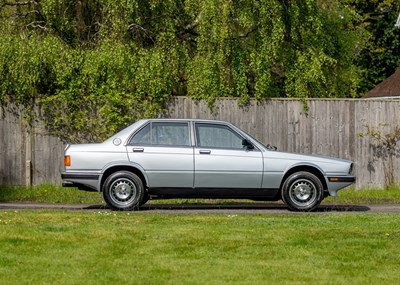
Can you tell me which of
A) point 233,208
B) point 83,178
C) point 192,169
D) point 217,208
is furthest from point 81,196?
point 192,169

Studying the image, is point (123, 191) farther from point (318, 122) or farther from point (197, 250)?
point (318, 122)

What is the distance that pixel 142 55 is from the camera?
829 inches

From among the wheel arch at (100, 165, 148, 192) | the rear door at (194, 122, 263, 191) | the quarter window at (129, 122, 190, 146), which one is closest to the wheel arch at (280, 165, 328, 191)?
the rear door at (194, 122, 263, 191)

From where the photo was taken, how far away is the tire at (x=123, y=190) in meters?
16.4

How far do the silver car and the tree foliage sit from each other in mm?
4311

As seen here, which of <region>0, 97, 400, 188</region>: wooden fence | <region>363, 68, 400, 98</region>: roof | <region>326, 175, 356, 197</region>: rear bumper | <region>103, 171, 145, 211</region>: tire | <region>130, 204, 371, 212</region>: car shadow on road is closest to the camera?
<region>103, 171, 145, 211</region>: tire

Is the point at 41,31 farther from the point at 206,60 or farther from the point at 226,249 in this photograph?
the point at 226,249

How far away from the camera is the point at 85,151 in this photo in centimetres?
1647

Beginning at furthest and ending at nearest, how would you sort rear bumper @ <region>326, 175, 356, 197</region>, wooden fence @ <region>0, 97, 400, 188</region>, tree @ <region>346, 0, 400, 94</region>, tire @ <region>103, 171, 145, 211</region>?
tree @ <region>346, 0, 400, 94</region>, wooden fence @ <region>0, 97, 400, 188</region>, rear bumper @ <region>326, 175, 356, 197</region>, tire @ <region>103, 171, 145, 211</region>

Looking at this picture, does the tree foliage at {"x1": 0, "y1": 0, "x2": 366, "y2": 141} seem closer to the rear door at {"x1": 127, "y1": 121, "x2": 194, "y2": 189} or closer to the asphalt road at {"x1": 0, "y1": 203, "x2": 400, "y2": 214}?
the asphalt road at {"x1": 0, "y1": 203, "x2": 400, "y2": 214}

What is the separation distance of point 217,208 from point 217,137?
1.41 metres

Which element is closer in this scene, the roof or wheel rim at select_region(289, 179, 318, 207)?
wheel rim at select_region(289, 179, 318, 207)

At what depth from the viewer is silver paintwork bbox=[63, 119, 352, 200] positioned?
1644 centimetres

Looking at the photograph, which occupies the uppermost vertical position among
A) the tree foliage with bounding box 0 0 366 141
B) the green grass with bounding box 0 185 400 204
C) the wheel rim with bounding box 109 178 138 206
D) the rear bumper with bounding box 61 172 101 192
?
the tree foliage with bounding box 0 0 366 141
